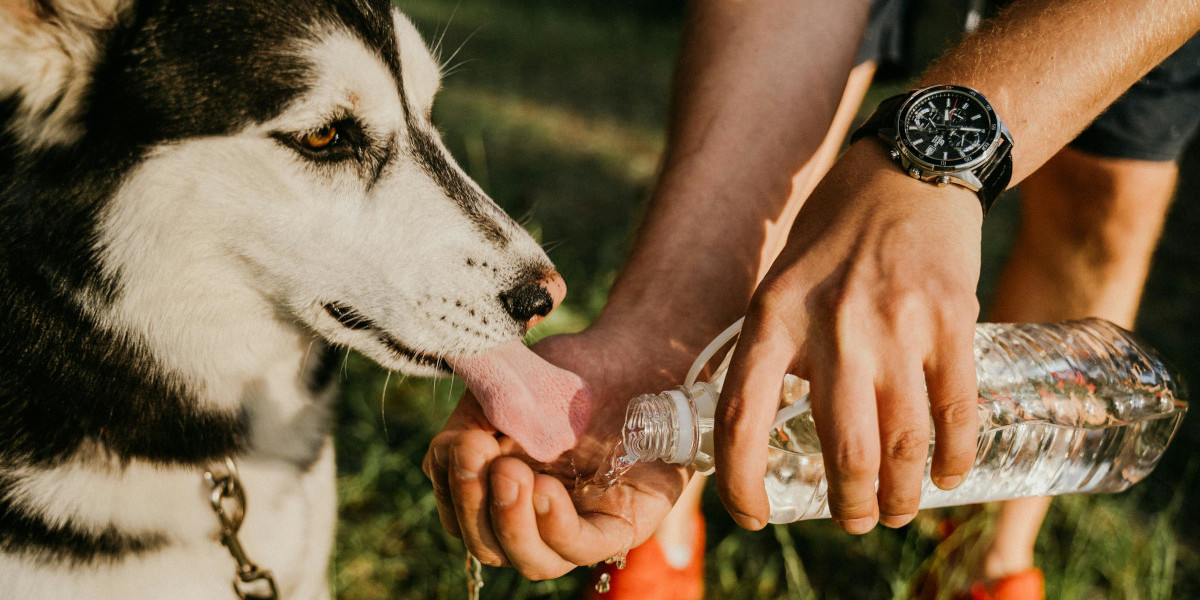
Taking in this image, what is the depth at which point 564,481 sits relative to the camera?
1445 millimetres

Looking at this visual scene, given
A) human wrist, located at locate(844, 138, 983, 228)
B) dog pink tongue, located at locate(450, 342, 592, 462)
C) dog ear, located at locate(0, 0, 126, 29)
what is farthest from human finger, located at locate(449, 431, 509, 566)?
dog ear, located at locate(0, 0, 126, 29)

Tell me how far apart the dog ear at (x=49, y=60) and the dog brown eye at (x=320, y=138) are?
1.18ft

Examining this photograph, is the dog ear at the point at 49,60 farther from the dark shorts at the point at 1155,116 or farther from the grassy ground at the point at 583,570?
the dark shorts at the point at 1155,116

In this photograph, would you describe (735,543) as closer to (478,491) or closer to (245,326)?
(478,491)

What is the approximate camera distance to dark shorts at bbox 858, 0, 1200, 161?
1.81 meters

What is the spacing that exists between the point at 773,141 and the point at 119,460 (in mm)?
1456

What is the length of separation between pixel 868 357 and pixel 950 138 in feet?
1.34

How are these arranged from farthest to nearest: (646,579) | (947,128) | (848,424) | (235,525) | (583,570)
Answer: (583,570) < (646,579) < (235,525) < (947,128) < (848,424)

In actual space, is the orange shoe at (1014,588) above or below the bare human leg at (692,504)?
below

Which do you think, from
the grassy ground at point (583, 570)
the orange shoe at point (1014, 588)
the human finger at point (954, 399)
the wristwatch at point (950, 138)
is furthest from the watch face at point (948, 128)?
the orange shoe at point (1014, 588)

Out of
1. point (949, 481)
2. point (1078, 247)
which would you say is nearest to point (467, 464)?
point (949, 481)

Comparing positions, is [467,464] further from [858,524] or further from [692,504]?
[692,504]

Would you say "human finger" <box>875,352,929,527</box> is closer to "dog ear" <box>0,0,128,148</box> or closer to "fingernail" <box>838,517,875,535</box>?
"fingernail" <box>838,517,875,535</box>

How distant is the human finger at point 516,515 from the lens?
113cm
